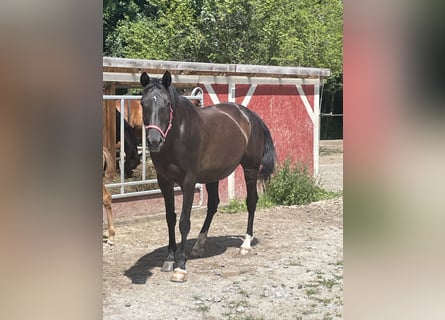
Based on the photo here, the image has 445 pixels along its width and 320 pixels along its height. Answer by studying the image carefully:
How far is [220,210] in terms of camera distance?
8.55m

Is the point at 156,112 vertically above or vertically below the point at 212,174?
above

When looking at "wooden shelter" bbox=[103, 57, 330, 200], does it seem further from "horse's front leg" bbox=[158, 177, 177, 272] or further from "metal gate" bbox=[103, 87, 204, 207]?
"horse's front leg" bbox=[158, 177, 177, 272]

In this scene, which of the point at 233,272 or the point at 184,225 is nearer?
the point at 184,225

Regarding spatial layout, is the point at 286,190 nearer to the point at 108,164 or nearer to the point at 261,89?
the point at 261,89

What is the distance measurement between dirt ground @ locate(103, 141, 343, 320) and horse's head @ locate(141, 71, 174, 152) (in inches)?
48.8

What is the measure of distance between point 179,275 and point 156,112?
1.46 m

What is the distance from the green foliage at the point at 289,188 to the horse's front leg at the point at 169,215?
147 inches

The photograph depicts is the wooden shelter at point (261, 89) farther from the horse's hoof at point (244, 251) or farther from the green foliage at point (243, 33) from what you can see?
the green foliage at point (243, 33)

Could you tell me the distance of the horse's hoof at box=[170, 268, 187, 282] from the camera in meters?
4.94

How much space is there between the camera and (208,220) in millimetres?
6086

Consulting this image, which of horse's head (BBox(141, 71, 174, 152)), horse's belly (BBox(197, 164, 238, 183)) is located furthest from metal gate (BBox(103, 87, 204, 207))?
horse's head (BBox(141, 71, 174, 152))

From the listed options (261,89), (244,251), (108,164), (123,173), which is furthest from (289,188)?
(108,164)
